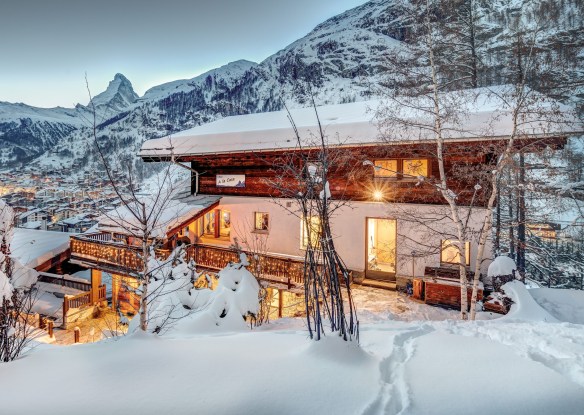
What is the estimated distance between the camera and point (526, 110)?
6.68m

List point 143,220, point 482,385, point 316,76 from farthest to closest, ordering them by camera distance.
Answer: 1. point 316,76
2. point 143,220
3. point 482,385

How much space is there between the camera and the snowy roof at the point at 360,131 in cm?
800

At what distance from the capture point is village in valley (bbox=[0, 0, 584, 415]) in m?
2.60

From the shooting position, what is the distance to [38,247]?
16234 mm

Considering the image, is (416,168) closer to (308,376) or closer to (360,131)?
(360,131)

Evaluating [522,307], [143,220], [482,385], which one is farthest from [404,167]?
Answer: [482,385]

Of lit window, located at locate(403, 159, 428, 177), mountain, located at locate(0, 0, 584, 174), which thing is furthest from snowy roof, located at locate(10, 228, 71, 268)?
lit window, located at locate(403, 159, 428, 177)

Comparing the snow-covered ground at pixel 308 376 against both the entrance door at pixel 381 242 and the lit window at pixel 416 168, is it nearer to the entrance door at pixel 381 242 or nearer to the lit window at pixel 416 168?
the lit window at pixel 416 168

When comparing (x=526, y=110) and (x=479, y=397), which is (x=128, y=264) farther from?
(x=526, y=110)

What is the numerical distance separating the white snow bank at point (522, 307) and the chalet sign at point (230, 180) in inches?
407

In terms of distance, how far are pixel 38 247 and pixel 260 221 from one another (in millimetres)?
13036

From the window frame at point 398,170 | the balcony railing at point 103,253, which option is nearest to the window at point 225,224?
the balcony railing at point 103,253

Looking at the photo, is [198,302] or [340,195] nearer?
[198,302]

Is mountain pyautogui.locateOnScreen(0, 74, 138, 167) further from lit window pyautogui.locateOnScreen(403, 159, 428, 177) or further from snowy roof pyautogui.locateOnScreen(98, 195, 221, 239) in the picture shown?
lit window pyautogui.locateOnScreen(403, 159, 428, 177)
